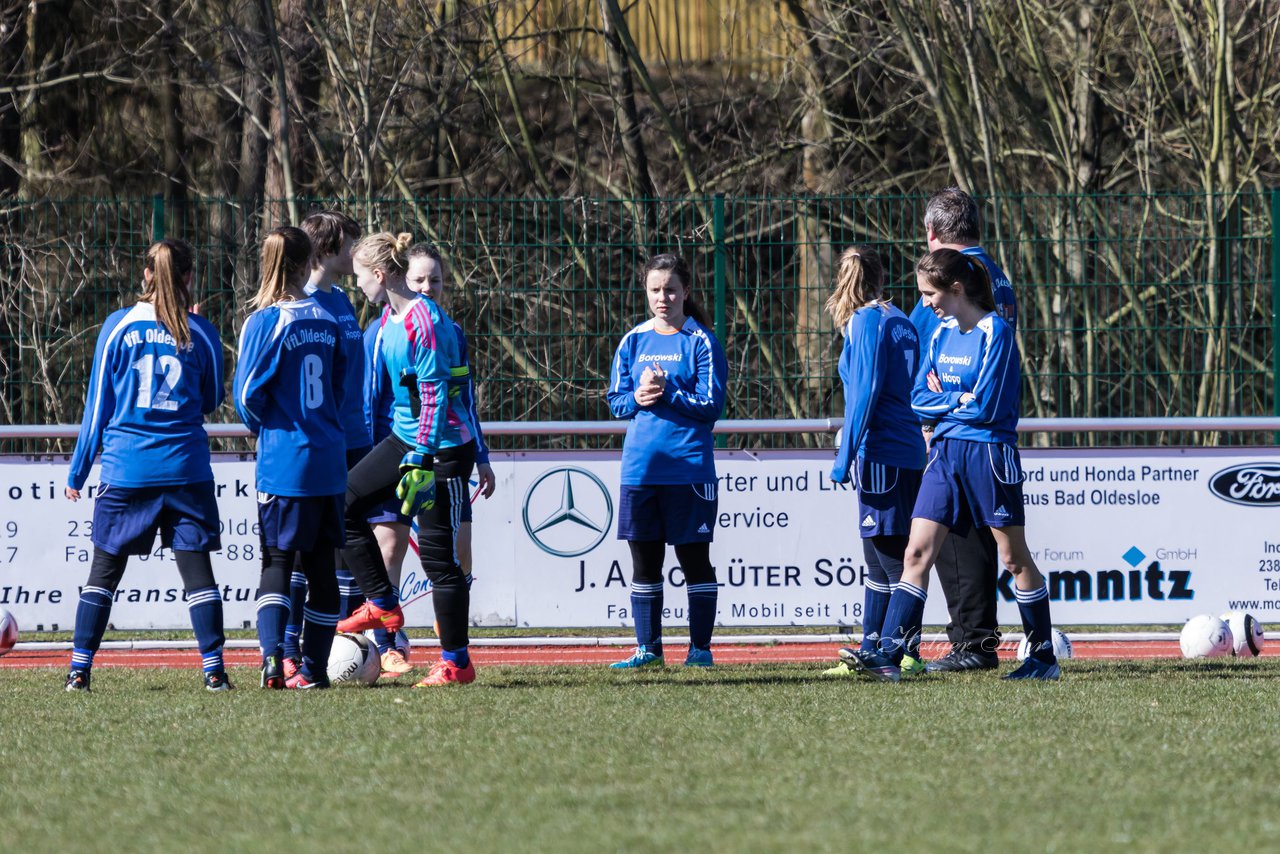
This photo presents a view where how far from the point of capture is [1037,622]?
7387mm

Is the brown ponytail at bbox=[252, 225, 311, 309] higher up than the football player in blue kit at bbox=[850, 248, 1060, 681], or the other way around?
the brown ponytail at bbox=[252, 225, 311, 309]

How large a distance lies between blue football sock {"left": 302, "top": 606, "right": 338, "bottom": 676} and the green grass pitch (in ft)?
0.69

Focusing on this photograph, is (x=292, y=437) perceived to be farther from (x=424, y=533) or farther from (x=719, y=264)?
(x=719, y=264)

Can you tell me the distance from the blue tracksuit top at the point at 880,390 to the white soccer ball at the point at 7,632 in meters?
4.37

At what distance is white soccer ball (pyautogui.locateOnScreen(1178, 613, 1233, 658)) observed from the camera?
28.3 ft

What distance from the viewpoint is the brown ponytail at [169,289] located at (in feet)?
22.9

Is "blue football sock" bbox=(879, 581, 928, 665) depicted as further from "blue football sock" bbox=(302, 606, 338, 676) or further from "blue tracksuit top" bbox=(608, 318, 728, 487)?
"blue football sock" bbox=(302, 606, 338, 676)

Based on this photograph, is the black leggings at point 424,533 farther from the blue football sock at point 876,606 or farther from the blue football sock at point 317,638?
the blue football sock at point 876,606

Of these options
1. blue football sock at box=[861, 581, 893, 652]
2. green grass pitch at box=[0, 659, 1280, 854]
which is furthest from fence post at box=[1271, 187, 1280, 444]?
blue football sock at box=[861, 581, 893, 652]

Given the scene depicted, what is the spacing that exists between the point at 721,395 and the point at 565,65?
1021 centimetres

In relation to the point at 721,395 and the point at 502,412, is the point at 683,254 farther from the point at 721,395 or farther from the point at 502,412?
the point at 721,395

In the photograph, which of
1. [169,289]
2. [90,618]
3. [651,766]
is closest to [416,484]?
[169,289]

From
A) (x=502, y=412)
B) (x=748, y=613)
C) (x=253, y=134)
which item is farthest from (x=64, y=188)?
(x=748, y=613)

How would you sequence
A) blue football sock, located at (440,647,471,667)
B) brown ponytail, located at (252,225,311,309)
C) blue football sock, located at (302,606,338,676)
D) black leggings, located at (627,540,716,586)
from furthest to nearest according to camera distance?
black leggings, located at (627,540,716,586) < blue football sock, located at (440,647,471,667) < blue football sock, located at (302,606,338,676) < brown ponytail, located at (252,225,311,309)
